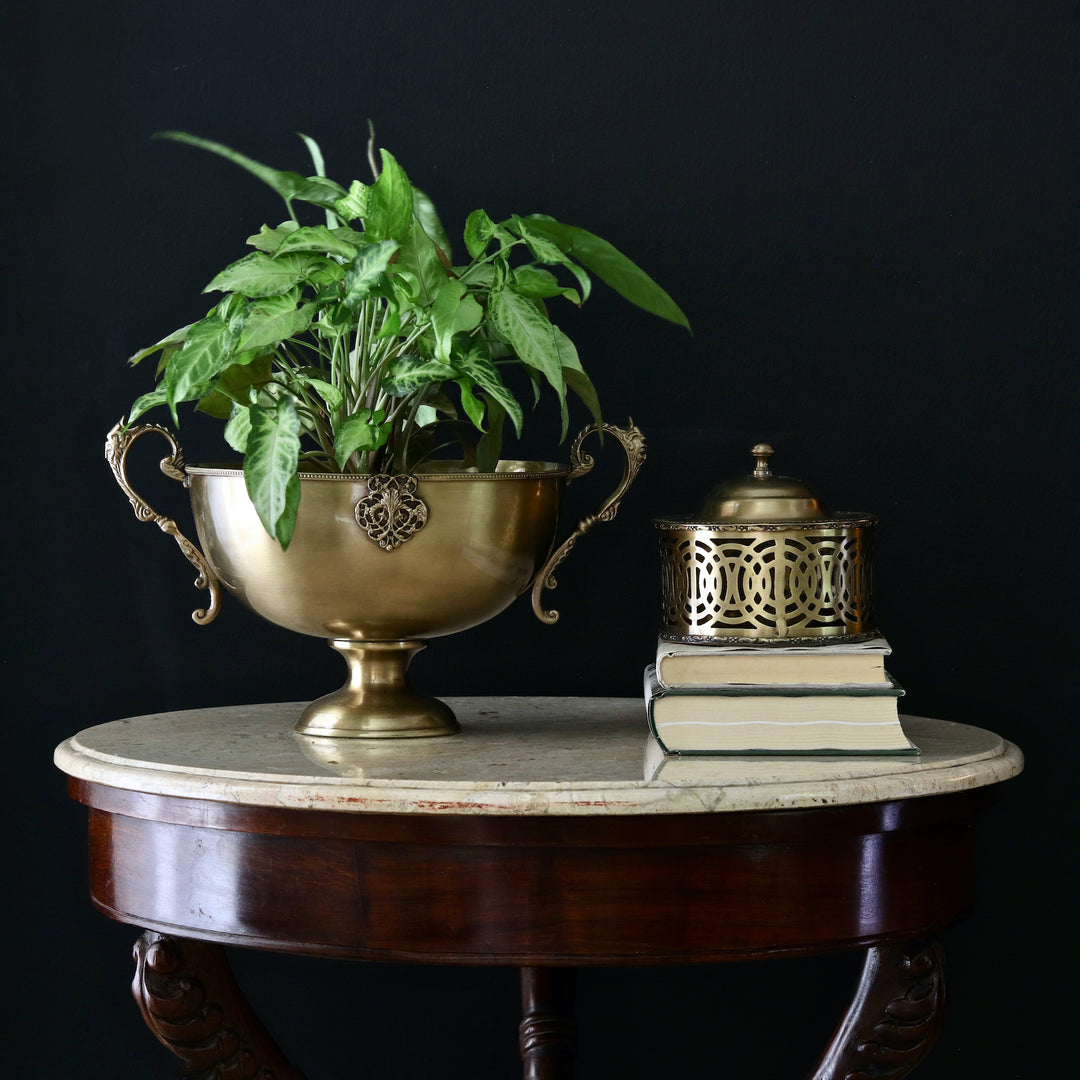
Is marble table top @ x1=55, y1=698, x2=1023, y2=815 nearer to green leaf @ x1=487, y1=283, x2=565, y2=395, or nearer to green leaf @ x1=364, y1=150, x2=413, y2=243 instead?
green leaf @ x1=487, y1=283, x2=565, y2=395

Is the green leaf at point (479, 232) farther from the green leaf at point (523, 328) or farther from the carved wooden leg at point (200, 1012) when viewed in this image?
the carved wooden leg at point (200, 1012)

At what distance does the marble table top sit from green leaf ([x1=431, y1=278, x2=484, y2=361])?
12.3 inches

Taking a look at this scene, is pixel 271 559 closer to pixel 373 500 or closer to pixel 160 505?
pixel 373 500

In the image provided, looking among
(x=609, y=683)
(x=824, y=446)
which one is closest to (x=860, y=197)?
(x=824, y=446)

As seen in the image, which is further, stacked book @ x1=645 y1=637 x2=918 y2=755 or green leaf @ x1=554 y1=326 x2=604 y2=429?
green leaf @ x1=554 y1=326 x2=604 y2=429

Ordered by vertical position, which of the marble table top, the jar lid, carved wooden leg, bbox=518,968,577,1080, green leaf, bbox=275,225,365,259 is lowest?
carved wooden leg, bbox=518,968,577,1080

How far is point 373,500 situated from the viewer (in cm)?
101

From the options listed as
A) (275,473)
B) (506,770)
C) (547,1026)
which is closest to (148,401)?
(275,473)

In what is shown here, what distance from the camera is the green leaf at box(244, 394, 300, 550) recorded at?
3.10 ft

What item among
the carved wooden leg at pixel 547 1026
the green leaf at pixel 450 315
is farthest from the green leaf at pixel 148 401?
the carved wooden leg at pixel 547 1026

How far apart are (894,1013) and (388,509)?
0.55m

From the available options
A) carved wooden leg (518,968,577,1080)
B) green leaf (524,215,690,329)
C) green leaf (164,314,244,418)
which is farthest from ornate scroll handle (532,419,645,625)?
carved wooden leg (518,968,577,1080)

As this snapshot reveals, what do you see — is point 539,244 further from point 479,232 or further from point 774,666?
point 774,666

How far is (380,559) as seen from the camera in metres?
1.02
